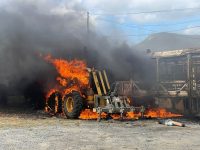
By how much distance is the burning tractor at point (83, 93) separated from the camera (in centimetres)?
1647

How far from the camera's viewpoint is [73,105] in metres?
16.7

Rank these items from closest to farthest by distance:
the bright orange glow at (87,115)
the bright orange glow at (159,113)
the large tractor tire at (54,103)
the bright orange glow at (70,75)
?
the bright orange glow at (87,115), the bright orange glow at (70,75), the bright orange glow at (159,113), the large tractor tire at (54,103)

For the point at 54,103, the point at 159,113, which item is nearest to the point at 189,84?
the point at 159,113

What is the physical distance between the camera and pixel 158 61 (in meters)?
19.2

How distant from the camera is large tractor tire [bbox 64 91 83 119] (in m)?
16.6

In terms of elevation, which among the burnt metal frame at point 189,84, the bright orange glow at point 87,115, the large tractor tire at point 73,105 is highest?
the burnt metal frame at point 189,84

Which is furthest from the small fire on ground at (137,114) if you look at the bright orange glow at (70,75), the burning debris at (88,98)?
the bright orange glow at (70,75)

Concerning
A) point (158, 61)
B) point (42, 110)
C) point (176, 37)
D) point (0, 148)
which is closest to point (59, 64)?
point (42, 110)

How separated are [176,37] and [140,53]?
79.4 metres

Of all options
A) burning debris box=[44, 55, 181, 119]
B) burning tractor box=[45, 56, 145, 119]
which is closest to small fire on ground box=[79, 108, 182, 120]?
burning debris box=[44, 55, 181, 119]

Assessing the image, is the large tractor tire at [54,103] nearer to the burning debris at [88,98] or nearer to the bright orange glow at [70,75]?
the burning debris at [88,98]

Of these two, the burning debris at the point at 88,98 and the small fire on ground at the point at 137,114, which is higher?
the burning debris at the point at 88,98

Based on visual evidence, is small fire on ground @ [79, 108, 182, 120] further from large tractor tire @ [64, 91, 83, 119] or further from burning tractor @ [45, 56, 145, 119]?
large tractor tire @ [64, 91, 83, 119]

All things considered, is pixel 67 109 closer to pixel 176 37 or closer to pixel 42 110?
pixel 42 110
